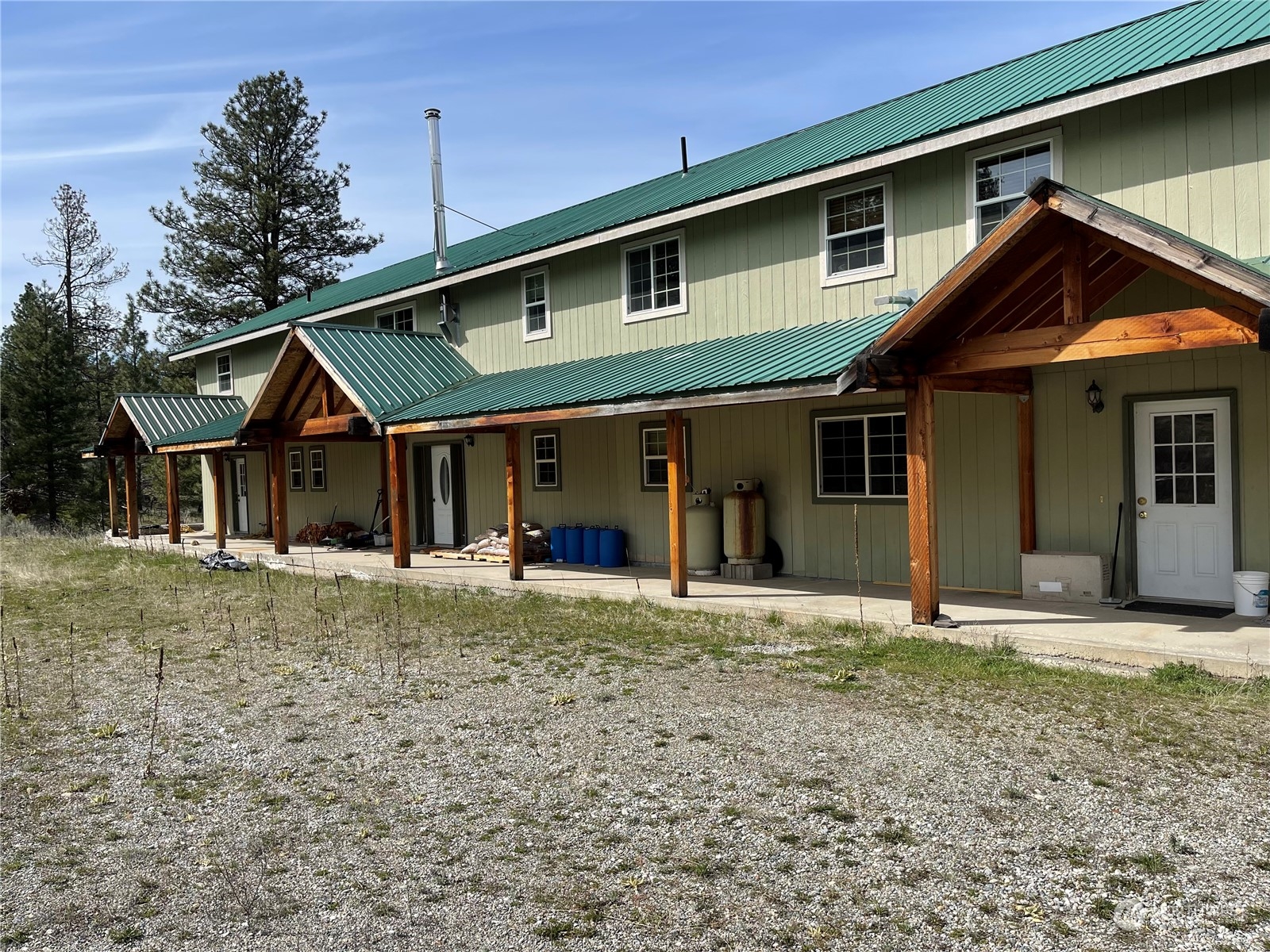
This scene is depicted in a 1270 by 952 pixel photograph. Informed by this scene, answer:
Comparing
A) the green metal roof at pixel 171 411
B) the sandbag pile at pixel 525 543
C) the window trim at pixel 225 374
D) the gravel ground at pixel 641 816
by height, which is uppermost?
the window trim at pixel 225 374

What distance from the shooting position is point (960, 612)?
987cm

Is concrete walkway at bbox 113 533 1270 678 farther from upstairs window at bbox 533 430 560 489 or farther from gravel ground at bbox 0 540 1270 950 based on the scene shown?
upstairs window at bbox 533 430 560 489

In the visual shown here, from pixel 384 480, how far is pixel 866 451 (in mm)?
11045

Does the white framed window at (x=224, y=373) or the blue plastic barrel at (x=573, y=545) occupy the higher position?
the white framed window at (x=224, y=373)

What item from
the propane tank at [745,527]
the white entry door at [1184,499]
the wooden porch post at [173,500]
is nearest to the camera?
the white entry door at [1184,499]

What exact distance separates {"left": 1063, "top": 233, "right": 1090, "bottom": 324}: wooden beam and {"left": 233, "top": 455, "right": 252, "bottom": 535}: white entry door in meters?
22.8

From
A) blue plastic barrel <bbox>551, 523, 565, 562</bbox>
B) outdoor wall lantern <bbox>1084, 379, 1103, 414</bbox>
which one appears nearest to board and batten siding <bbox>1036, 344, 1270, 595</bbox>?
outdoor wall lantern <bbox>1084, 379, 1103, 414</bbox>

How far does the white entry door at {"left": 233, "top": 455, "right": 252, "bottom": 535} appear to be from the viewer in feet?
86.8

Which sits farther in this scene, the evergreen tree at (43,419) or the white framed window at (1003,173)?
the evergreen tree at (43,419)

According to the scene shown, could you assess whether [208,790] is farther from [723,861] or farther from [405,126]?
[405,126]

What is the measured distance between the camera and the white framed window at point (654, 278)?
14.3 m

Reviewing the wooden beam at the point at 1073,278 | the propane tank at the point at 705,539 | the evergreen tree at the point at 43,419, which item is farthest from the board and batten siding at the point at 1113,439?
the evergreen tree at the point at 43,419

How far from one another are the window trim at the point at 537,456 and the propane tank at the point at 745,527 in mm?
4406

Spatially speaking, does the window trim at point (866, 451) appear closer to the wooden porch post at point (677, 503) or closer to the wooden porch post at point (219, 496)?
the wooden porch post at point (677, 503)
